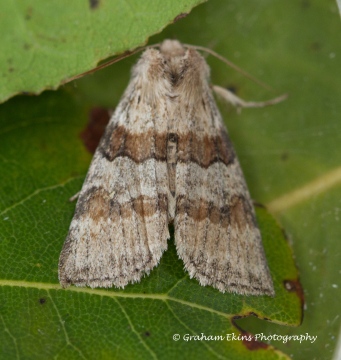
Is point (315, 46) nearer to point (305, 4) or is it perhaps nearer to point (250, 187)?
point (305, 4)

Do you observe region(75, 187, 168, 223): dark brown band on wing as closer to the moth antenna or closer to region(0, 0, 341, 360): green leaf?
region(0, 0, 341, 360): green leaf

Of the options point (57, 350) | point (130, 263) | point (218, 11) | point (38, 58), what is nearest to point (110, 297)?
point (130, 263)

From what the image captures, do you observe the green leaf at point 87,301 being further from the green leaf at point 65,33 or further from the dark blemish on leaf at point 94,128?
the green leaf at point 65,33

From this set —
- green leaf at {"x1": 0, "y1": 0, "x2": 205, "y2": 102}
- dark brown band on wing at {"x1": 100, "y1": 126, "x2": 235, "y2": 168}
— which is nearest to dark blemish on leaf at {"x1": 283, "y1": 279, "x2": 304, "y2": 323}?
dark brown band on wing at {"x1": 100, "y1": 126, "x2": 235, "y2": 168}

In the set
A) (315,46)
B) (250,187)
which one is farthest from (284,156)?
(315,46)

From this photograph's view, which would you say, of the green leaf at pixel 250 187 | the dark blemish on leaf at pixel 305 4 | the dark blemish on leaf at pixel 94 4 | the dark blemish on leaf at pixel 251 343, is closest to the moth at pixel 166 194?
the green leaf at pixel 250 187

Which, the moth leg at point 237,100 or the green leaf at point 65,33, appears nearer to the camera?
the green leaf at point 65,33
